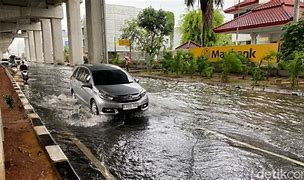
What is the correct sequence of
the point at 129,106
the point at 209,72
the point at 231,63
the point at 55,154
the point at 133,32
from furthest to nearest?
the point at 133,32 → the point at 209,72 → the point at 231,63 → the point at 129,106 → the point at 55,154

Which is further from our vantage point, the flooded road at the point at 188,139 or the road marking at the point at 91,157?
the flooded road at the point at 188,139

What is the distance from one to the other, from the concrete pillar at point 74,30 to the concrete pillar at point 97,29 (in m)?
9.71

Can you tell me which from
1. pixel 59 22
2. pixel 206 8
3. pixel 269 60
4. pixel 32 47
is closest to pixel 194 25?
pixel 206 8

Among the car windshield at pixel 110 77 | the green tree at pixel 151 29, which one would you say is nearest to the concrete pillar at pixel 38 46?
the green tree at pixel 151 29

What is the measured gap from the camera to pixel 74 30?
115ft

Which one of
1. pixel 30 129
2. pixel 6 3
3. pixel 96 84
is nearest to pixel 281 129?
pixel 96 84

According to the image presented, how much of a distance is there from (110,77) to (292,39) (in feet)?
41.0

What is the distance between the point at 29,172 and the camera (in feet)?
14.3

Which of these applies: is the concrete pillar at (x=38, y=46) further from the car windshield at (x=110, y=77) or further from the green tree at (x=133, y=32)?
the car windshield at (x=110, y=77)

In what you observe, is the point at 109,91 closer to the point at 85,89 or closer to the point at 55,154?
the point at 85,89

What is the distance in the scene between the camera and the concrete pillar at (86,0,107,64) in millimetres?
24328

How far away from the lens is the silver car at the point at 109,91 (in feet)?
27.2

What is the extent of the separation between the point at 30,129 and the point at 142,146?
2.77 m

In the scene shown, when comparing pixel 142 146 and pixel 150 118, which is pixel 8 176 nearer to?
pixel 142 146
